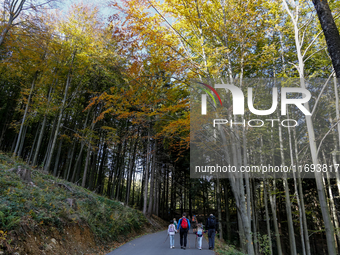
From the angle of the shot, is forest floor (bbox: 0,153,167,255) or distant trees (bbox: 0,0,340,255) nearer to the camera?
forest floor (bbox: 0,153,167,255)

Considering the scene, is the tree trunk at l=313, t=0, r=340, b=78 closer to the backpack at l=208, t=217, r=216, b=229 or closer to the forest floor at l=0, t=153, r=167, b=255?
the forest floor at l=0, t=153, r=167, b=255

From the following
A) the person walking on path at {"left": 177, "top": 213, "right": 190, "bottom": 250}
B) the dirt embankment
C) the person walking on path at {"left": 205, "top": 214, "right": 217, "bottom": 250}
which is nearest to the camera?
the dirt embankment

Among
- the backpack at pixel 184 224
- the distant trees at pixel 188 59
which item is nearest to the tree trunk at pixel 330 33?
the distant trees at pixel 188 59

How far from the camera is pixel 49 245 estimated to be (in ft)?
16.0

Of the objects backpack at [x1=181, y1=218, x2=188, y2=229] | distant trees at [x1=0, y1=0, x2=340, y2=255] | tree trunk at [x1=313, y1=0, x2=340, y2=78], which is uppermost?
distant trees at [x1=0, y1=0, x2=340, y2=255]

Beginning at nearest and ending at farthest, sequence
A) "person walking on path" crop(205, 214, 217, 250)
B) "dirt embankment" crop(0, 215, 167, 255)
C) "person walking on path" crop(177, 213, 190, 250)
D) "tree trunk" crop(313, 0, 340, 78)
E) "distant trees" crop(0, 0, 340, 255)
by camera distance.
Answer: "tree trunk" crop(313, 0, 340, 78) < "dirt embankment" crop(0, 215, 167, 255) < "distant trees" crop(0, 0, 340, 255) < "person walking on path" crop(177, 213, 190, 250) < "person walking on path" crop(205, 214, 217, 250)

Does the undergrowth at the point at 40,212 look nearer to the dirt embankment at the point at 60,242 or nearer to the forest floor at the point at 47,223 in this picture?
the forest floor at the point at 47,223

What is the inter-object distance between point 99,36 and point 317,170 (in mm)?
13031

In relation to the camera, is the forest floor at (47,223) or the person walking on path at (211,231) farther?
the person walking on path at (211,231)

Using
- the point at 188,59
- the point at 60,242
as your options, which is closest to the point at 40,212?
the point at 60,242

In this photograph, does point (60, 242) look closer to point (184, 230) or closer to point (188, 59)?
point (184, 230)

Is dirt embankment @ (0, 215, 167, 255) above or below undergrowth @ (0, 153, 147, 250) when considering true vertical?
below

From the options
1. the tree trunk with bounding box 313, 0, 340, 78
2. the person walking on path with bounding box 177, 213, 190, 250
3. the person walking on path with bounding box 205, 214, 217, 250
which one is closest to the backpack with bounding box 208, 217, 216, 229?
the person walking on path with bounding box 205, 214, 217, 250

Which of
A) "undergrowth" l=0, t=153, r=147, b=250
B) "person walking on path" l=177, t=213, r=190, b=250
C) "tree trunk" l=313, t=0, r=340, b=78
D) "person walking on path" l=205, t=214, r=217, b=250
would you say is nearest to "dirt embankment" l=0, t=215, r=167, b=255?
"undergrowth" l=0, t=153, r=147, b=250
